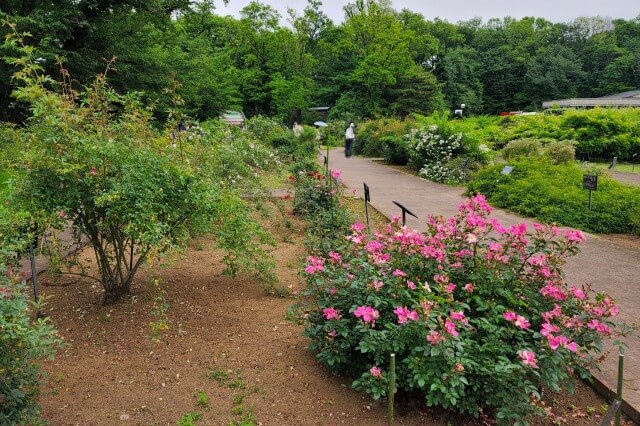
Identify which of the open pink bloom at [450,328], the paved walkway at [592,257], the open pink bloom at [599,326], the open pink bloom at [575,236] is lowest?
the paved walkway at [592,257]

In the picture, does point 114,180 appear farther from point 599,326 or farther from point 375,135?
point 375,135

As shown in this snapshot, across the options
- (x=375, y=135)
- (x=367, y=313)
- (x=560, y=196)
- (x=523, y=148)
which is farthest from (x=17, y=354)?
(x=375, y=135)

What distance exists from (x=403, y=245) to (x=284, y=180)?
8.69 meters

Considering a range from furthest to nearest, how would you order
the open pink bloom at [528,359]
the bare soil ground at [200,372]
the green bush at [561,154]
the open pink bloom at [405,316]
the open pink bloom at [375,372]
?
the green bush at [561,154]
the bare soil ground at [200,372]
the open pink bloom at [375,372]
the open pink bloom at [405,316]
the open pink bloom at [528,359]

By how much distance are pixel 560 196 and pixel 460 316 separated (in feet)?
24.5

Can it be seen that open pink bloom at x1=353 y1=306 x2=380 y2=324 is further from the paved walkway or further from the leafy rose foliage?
the paved walkway

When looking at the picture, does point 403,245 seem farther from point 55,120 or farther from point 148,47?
point 148,47

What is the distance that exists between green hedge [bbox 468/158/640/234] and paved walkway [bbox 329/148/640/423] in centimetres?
41

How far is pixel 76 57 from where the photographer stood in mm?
13945

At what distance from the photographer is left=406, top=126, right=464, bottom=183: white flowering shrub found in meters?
13.4

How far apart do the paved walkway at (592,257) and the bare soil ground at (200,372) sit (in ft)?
1.22

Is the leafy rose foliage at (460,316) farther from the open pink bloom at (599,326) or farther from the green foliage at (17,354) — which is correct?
the green foliage at (17,354)

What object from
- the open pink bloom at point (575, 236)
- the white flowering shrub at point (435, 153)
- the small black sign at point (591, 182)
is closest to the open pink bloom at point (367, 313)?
the open pink bloom at point (575, 236)

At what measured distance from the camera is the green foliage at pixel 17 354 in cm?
209
